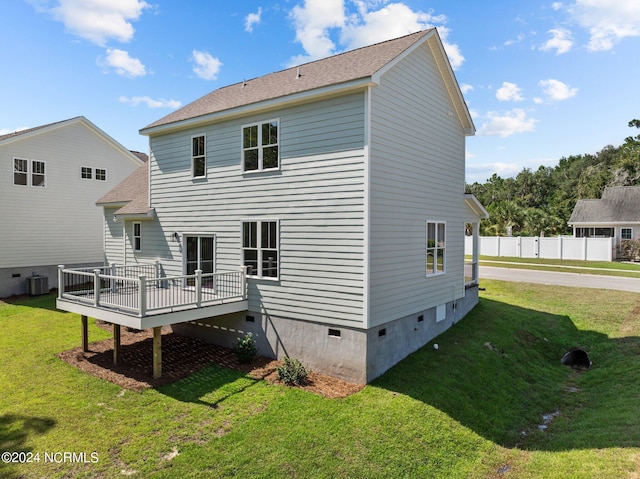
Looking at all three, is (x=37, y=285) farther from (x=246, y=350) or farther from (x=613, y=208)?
(x=613, y=208)

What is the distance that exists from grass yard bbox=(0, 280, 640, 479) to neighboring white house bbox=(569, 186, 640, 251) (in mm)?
25875

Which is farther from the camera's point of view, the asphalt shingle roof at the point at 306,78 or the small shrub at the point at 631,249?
the small shrub at the point at 631,249

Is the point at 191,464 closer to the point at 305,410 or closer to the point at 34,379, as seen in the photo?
the point at 305,410

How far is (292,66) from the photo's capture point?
45.5 ft

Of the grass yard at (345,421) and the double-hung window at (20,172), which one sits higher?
the double-hung window at (20,172)

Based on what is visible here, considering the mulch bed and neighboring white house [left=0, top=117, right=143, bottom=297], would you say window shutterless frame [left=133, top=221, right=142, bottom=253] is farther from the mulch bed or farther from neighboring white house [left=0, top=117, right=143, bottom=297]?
neighboring white house [left=0, top=117, right=143, bottom=297]

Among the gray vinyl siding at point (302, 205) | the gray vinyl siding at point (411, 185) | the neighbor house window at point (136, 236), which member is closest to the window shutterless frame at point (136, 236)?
the neighbor house window at point (136, 236)

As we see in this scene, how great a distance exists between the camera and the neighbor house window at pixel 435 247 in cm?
1184

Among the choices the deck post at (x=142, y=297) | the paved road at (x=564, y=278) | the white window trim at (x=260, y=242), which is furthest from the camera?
the paved road at (x=564, y=278)

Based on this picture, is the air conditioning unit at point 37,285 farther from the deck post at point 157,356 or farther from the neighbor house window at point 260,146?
the neighbor house window at point 260,146

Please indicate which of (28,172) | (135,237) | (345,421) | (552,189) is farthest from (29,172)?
(552,189)

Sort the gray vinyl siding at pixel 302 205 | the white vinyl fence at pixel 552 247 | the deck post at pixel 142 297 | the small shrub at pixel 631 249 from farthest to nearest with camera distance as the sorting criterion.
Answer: the small shrub at pixel 631 249
the white vinyl fence at pixel 552 247
the gray vinyl siding at pixel 302 205
the deck post at pixel 142 297

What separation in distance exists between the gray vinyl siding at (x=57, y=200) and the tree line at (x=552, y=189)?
3707cm

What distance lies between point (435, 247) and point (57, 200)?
20108 millimetres
